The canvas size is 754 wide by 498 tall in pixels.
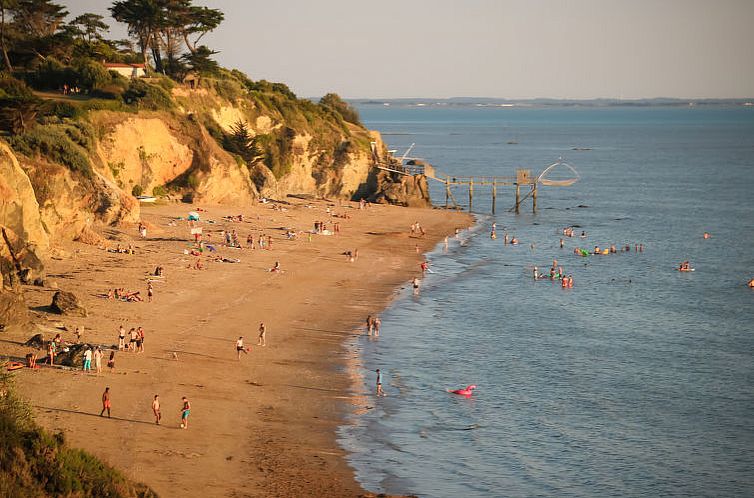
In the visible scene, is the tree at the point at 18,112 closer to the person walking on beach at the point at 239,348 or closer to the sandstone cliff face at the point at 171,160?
the sandstone cliff face at the point at 171,160

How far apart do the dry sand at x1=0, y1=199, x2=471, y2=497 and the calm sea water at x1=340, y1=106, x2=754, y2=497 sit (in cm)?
170

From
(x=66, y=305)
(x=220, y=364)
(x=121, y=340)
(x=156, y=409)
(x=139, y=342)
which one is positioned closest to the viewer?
(x=156, y=409)

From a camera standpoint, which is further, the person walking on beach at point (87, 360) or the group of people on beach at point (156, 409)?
the person walking on beach at point (87, 360)

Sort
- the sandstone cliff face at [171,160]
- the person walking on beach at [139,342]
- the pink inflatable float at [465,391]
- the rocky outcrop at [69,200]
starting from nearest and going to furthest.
A: 1. the pink inflatable float at [465,391]
2. the person walking on beach at [139,342]
3. the rocky outcrop at [69,200]
4. the sandstone cliff face at [171,160]

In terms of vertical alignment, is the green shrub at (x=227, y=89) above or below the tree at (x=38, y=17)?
below

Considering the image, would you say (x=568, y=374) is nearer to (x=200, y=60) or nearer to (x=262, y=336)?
(x=262, y=336)

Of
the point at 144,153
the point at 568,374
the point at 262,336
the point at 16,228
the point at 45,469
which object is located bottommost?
the point at 568,374

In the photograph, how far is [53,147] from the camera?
4750cm

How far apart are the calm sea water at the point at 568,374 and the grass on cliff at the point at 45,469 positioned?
304 inches

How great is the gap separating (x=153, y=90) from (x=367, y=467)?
4611cm

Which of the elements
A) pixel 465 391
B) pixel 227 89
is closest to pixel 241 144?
pixel 227 89

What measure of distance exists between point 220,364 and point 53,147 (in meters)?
21.8

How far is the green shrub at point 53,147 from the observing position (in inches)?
1825

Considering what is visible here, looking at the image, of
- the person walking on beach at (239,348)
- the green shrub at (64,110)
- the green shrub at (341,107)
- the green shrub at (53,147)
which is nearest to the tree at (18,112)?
the green shrub at (53,147)
